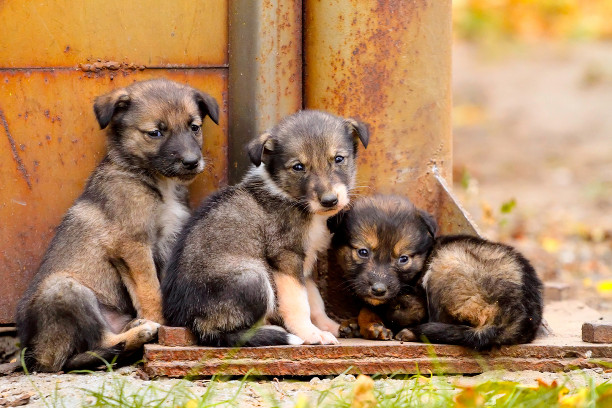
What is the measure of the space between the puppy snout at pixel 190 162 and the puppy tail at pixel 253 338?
→ 104cm

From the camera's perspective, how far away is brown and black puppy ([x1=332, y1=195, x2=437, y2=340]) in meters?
5.06

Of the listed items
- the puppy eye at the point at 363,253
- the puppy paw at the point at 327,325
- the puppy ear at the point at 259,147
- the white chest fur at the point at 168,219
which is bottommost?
the puppy paw at the point at 327,325

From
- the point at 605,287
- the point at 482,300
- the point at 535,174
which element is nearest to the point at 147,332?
the point at 482,300

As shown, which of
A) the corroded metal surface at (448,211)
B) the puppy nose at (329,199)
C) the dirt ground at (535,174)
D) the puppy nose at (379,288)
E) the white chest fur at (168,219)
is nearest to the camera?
the dirt ground at (535,174)

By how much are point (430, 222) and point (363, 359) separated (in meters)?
0.97

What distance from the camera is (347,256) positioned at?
5215 mm

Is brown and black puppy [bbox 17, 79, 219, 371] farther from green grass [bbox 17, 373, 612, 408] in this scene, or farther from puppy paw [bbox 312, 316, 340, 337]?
puppy paw [bbox 312, 316, 340, 337]

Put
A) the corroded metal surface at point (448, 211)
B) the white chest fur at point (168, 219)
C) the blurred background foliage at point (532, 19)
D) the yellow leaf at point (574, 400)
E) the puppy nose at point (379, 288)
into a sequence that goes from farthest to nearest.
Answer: the blurred background foliage at point (532, 19) → the corroded metal surface at point (448, 211) → the white chest fur at point (168, 219) → the puppy nose at point (379, 288) → the yellow leaf at point (574, 400)

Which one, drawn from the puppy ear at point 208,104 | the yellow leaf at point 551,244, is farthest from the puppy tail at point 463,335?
the yellow leaf at point 551,244

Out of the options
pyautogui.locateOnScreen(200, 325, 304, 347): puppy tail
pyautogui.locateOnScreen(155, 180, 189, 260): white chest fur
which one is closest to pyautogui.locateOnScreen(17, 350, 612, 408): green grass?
pyautogui.locateOnScreen(200, 325, 304, 347): puppy tail

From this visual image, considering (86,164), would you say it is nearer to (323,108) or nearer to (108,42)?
(108,42)

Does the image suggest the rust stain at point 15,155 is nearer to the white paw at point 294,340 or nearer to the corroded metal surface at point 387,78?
the corroded metal surface at point 387,78

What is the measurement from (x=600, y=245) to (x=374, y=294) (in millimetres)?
5223

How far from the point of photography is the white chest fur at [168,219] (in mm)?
Result: 5309
